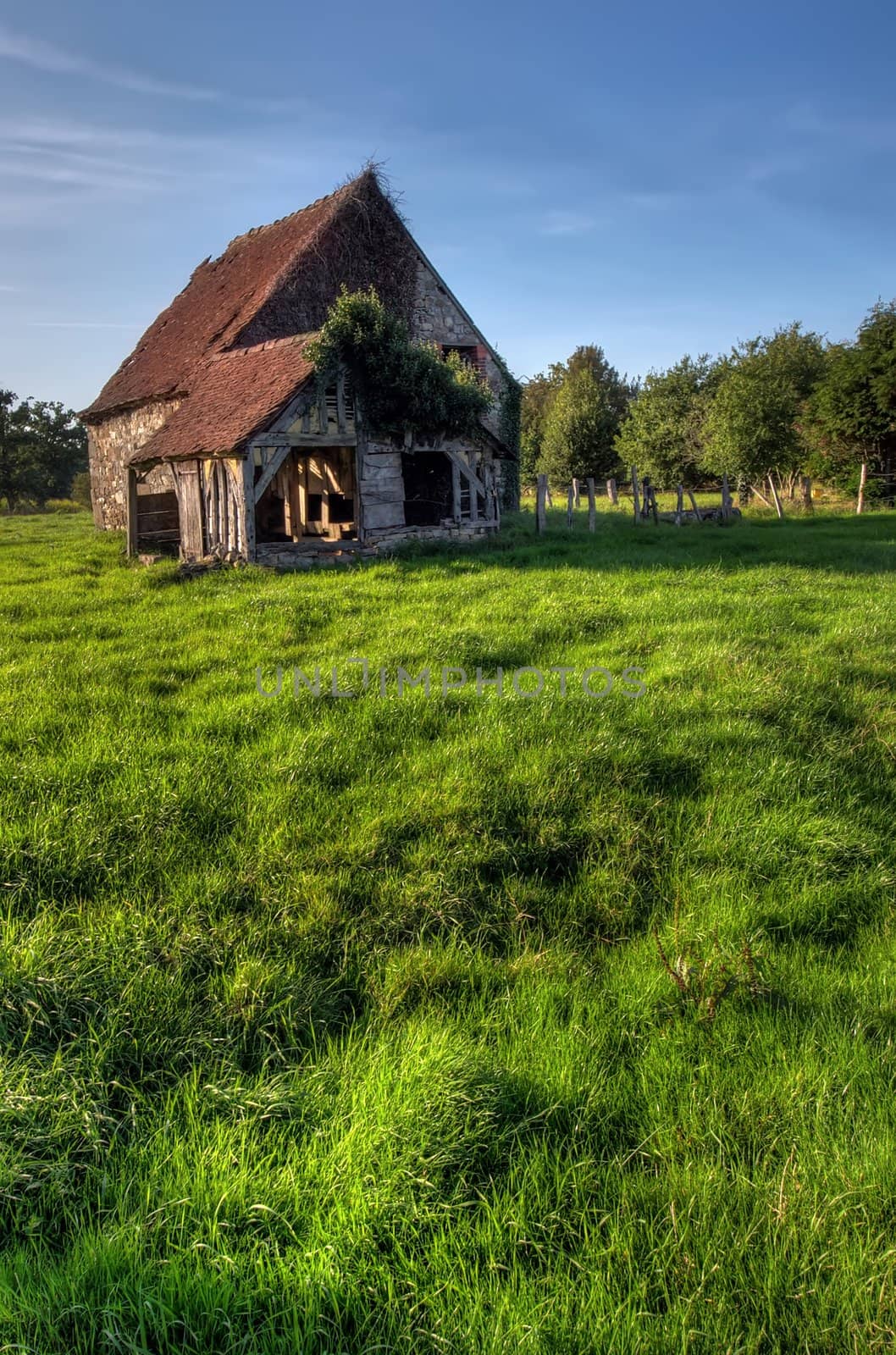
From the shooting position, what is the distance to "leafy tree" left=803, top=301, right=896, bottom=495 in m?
33.7

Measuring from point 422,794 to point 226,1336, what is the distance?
10.4 feet

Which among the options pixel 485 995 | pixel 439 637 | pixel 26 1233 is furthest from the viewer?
pixel 439 637

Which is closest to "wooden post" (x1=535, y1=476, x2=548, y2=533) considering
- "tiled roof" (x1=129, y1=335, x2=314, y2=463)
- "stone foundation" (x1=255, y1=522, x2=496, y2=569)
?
"stone foundation" (x1=255, y1=522, x2=496, y2=569)

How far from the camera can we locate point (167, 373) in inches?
839

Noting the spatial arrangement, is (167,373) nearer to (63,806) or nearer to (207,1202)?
(63,806)

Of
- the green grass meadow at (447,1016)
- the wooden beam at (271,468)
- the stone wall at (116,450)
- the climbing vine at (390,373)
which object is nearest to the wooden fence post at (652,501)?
the climbing vine at (390,373)

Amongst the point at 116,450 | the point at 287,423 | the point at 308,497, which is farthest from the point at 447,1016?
the point at 116,450

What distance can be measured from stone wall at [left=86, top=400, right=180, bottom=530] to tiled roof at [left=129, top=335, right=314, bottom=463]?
3.40m

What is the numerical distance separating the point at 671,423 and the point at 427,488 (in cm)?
2485

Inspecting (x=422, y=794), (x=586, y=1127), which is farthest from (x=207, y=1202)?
(x=422, y=794)

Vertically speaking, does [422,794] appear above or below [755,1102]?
above

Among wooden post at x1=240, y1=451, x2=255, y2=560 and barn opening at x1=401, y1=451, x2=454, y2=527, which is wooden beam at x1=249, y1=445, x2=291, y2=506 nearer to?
wooden post at x1=240, y1=451, x2=255, y2=560

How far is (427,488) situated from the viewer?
19.9m

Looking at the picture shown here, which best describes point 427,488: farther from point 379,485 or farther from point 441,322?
point 441,322
